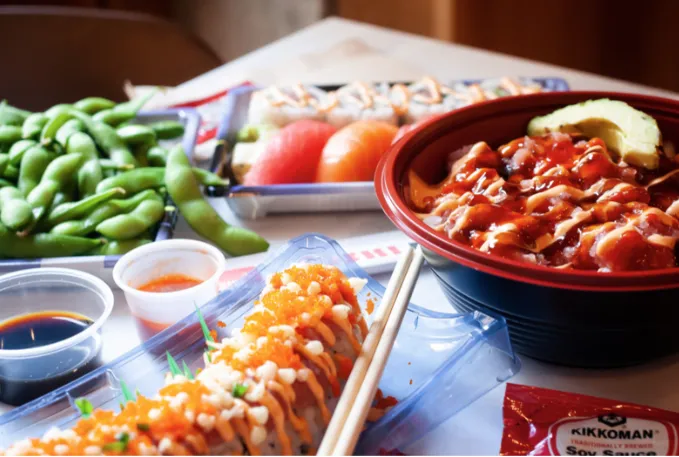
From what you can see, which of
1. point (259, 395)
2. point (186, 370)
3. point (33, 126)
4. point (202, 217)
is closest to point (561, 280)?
point (259, 395)

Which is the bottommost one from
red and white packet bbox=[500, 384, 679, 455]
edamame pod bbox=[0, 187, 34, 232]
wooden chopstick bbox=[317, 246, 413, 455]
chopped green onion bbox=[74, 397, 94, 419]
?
red and white packet bbox=[500, 384, 679, 455]

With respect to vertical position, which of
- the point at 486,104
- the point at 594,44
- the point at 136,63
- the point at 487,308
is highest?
the point at 486,104

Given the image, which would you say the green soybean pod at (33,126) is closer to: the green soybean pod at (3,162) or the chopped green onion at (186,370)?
the green soybean pod at (3,162)

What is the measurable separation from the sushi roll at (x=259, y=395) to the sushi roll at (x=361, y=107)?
0.83 m

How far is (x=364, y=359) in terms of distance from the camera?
0.86 metres

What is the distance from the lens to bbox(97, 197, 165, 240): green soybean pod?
128 centimetres

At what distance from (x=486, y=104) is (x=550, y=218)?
32 centimetres

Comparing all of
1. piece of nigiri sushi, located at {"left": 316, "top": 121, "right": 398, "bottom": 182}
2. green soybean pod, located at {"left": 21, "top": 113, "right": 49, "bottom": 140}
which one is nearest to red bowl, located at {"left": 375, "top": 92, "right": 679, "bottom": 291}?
piece of nigiri sushi, located at {"left": 316, "top": 121, "right": 398, "bottom": 182}

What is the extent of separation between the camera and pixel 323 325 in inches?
33.7

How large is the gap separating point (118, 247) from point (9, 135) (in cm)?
47

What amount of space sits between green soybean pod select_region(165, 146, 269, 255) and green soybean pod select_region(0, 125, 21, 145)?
14.2 inches

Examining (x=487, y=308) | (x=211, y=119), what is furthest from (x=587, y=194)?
(x=211, y=119)

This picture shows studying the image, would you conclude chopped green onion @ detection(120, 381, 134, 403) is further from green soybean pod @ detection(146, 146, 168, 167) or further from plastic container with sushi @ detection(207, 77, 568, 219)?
green soybean pod @ detection(146, 146, 168, 167)

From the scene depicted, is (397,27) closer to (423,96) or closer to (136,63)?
(136,63)
